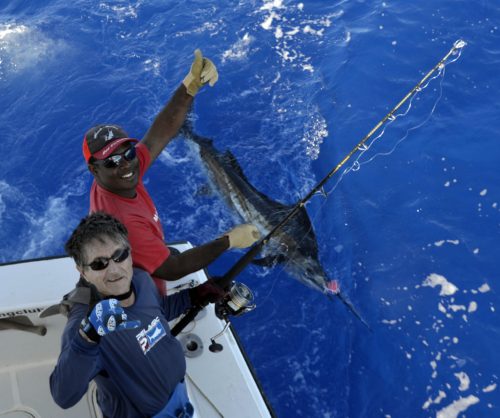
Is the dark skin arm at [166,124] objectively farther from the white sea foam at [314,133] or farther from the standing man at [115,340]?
the white sea foam at [314,133]

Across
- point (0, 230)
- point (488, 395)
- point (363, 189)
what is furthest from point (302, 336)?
point (0, 230)

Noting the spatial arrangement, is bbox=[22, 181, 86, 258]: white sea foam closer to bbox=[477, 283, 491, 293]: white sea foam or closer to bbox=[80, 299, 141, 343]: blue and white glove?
bbox=[80, 299, 141, 343]: blue and white glove

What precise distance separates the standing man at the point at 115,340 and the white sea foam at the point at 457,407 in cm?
271

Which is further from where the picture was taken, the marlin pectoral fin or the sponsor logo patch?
the marlin pectoral fin

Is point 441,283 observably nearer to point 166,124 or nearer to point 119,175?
point 166,124

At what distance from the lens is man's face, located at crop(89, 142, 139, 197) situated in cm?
291

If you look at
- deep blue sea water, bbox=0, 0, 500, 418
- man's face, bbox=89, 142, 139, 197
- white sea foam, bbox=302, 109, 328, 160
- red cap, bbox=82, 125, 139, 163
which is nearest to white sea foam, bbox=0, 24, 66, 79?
deep blue sea water, bbox=0, 0, 500, 418

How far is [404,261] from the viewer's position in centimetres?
526

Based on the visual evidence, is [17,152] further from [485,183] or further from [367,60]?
[485,183]

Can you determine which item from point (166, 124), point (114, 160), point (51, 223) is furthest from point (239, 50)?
point (114, 160)

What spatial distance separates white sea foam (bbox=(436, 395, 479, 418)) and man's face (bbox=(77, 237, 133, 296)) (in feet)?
10.9

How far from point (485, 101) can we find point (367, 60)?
75.1 inches

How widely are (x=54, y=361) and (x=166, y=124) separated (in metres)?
1.97

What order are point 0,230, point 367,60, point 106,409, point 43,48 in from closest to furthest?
point 106,409 < point 0,230 < point 367,60 < point 43,48
